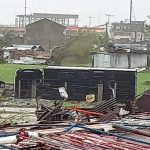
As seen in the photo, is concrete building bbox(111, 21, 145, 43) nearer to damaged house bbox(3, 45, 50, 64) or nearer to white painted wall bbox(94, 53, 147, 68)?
damaged house bbox(3, 45, 50, 64)

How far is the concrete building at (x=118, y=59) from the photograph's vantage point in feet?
148

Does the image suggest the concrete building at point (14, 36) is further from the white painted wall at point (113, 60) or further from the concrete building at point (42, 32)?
the white painted wall at point (113, 60)

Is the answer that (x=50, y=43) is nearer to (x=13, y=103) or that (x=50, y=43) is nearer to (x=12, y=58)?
(x=12, y=58)

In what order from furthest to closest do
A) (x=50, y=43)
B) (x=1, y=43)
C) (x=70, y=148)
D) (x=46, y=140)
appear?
(x=50, y=43) → (x=1, y=43) → (x=46, y=140) → (x=70, y=148)

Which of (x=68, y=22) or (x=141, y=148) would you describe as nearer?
(x=141, y=148)

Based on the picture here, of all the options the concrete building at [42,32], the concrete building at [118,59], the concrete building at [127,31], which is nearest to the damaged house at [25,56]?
the concrete building at [118,59]

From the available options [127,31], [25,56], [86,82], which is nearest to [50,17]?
[127,31]

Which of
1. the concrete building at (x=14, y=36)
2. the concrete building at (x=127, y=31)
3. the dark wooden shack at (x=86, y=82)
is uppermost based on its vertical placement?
the concrete building at (x=127, y=31)

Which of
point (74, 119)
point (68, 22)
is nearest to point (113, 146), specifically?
point (74, 119)

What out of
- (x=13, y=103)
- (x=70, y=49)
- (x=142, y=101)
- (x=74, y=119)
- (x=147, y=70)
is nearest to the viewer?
(x=74, y=119)

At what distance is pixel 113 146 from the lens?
8656mm

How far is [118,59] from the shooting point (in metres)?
45.5

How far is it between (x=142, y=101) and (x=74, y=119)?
466 centimetres

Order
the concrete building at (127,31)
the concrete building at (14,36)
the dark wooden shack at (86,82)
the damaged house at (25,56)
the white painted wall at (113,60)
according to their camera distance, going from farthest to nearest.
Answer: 1. the concrete building at (127,31)
2. the concrete building at (14,36)
3. the damaged house at (25,56)
4. the white painted wall at (113,60)
5. the dark wooden shack at (86,82)
